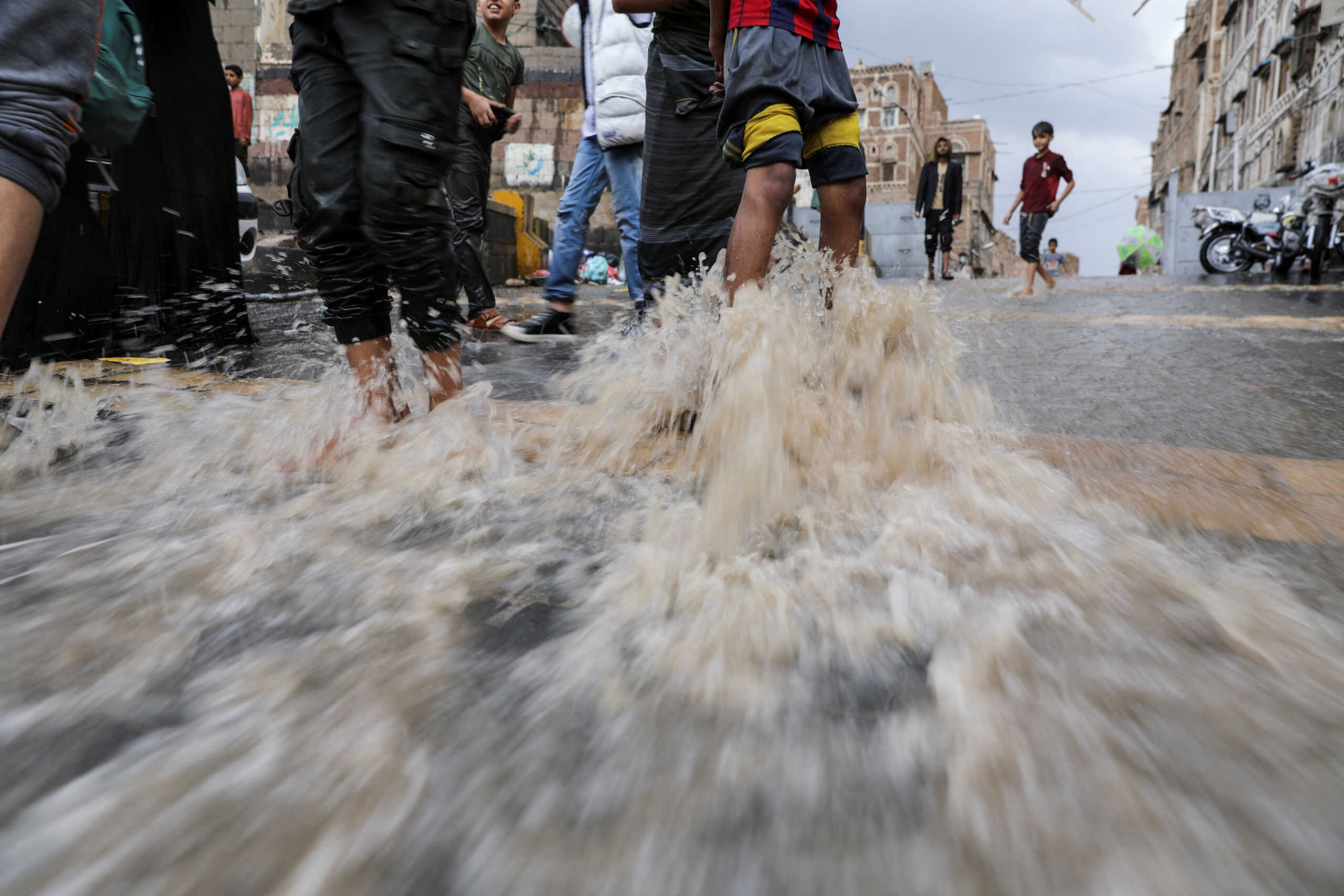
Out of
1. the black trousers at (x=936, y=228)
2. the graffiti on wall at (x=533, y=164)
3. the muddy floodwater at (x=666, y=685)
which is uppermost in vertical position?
the graffiti on wall at (x=533, y=164)

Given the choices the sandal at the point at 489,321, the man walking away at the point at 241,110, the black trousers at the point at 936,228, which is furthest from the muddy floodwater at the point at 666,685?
→ the black trousers at the point at 936,228

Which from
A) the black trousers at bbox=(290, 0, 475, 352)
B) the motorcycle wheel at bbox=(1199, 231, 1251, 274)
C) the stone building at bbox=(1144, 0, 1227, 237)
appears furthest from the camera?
the stone building at bbox=(1144, 0, 1227, 237)

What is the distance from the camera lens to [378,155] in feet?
6.34

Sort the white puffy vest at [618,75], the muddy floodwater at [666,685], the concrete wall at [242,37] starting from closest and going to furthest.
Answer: the muddy floodwater at [666,685] → the white puffy vest at [618,75] → the concrete wall at [242,37]

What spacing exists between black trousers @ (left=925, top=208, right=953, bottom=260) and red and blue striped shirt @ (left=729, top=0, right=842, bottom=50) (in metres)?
10.1

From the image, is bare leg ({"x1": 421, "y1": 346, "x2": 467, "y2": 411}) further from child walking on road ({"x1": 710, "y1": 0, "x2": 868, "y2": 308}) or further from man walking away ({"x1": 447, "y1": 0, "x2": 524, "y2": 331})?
man walking away ({"x1": 447, "y1": 0, "x2": 524, "y2": 331})

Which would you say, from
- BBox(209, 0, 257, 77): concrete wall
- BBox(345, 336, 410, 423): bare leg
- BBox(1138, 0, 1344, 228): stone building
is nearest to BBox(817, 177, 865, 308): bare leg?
BBox(345, 336, 410, 423): bare leg

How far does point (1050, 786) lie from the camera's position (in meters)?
0.67

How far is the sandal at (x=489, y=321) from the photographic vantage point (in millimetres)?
4520

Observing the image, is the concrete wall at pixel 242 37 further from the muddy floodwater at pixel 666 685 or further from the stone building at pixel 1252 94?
the stone building at pixel 1252 94

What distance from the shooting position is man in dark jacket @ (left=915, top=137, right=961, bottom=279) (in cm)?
1136

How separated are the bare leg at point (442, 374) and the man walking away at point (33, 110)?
837 millimetres

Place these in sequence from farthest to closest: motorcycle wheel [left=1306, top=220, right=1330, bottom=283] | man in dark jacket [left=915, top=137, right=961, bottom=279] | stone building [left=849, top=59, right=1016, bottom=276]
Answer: stone building [left=849, top=59, right=1016, bottom=276]
man in dark jacket [left=915, top=137, right=961, bottom=279]
motorcycle wheel [left=1306, top=220, right=1330, bottom=283]

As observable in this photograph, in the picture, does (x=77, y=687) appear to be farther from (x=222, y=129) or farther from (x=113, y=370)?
(x=222, y=129)
